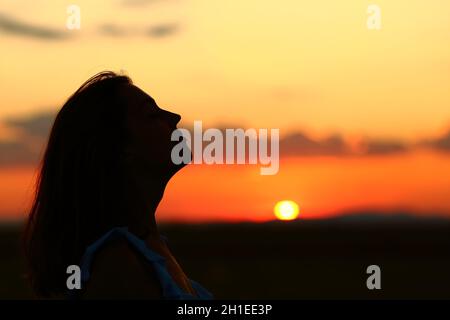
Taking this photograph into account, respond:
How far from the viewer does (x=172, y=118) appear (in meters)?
3.85

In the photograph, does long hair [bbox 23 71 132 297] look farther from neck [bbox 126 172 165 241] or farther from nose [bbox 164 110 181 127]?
nose [bbox 164 110 181 127]

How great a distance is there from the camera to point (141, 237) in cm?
353

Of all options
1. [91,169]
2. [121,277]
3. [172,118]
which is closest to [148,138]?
[172,118]

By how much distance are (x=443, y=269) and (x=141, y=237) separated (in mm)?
61334

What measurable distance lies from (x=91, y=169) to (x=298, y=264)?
65838 mm

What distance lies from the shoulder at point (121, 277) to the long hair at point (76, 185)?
1.00 ft

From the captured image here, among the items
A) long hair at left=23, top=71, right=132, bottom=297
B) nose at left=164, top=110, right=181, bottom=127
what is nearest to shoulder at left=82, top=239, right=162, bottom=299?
long hair at left=23, top=71, right=132, bottom=297

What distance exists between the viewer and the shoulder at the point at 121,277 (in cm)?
316

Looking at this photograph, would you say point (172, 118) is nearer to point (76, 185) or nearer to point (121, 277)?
point (76, 185)

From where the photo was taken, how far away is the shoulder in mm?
3162

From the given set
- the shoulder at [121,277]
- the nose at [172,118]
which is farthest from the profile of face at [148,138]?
the shoulder at [121,277]

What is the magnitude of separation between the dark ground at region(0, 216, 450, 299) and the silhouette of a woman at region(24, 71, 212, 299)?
2.13 feet
